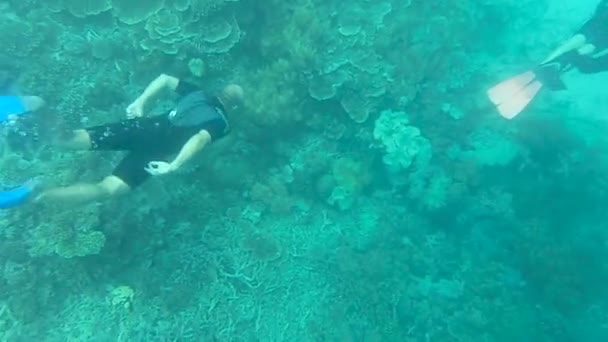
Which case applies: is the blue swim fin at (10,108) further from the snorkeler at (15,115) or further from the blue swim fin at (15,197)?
the blue swim fin at (15,197)

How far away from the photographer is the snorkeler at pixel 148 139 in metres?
4.37

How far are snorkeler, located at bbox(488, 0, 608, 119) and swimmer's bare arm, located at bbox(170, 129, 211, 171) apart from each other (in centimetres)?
582

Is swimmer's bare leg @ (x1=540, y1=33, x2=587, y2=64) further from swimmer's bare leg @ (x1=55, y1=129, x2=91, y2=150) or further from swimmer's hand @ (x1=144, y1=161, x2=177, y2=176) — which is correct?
swimmer's bare leg @ (x1=55, y1=129, x2=91, y2=150)

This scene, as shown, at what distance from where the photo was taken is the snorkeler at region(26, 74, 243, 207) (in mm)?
4371

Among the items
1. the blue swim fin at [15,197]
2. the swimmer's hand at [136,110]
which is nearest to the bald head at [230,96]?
the swimmer's hand at [136,110]

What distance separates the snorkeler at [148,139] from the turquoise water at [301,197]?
18.9 inches

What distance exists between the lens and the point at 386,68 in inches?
295

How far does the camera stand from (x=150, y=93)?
4.98 m

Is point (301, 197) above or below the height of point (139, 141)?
below

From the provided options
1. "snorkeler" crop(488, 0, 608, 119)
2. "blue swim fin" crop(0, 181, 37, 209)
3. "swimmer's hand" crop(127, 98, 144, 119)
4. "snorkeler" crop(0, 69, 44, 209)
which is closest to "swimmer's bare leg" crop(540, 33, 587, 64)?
"snorkeler" crop(488, 0, 608, 119)

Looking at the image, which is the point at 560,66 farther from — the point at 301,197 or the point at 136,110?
the point at 136,110

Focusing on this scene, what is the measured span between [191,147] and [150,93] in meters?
0.99

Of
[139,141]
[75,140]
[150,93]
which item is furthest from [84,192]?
[150,93]

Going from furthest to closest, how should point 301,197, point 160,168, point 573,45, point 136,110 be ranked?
point 573,45, point 301,197, point 136,110, point 160,168
